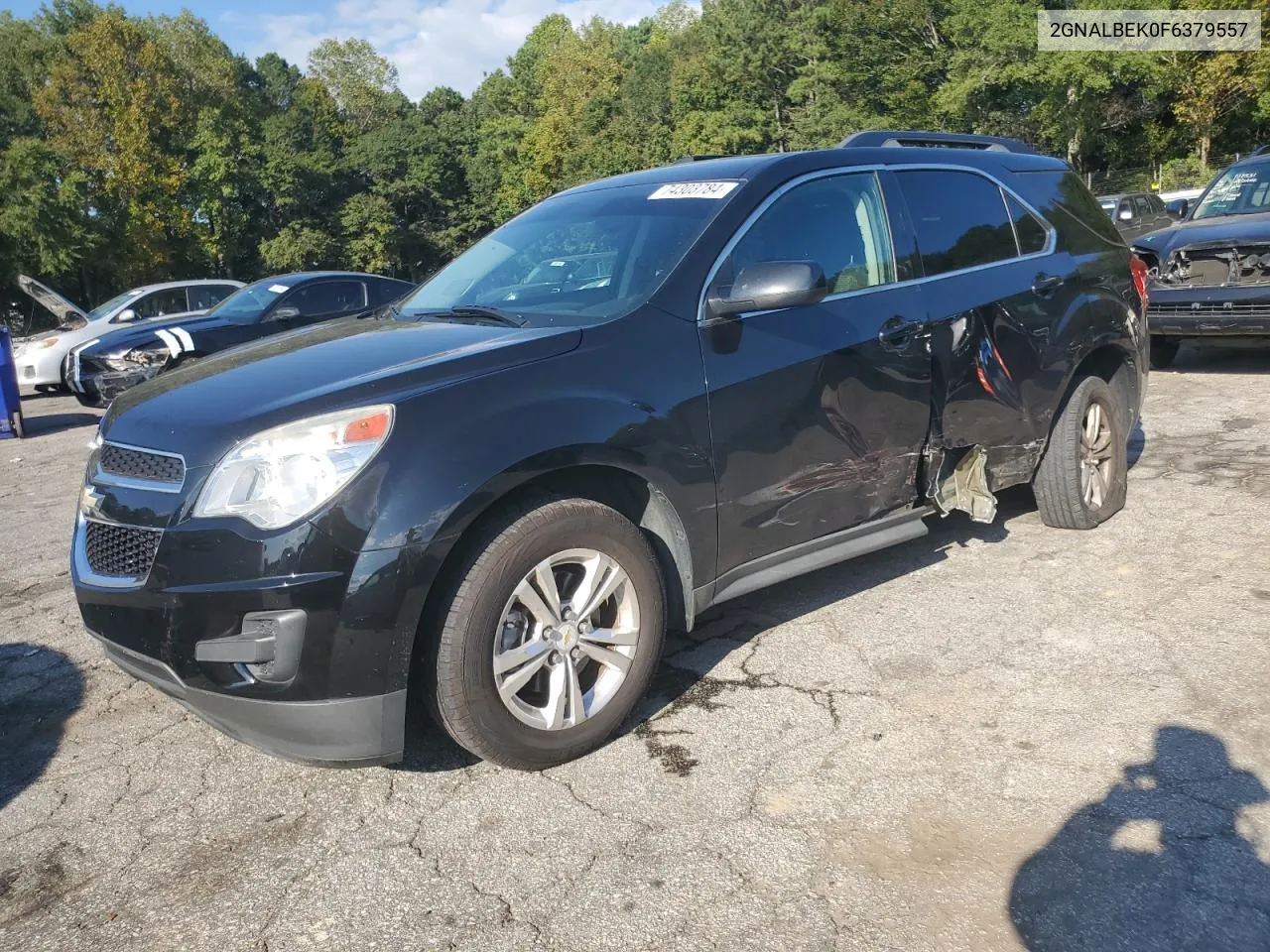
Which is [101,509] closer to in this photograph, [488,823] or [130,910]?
[130,910]

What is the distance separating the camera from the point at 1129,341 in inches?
204

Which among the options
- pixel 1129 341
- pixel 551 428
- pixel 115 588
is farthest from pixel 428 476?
pixel 1129 341

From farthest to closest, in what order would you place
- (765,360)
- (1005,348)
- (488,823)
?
(1005,348)
(765,360)
(488,823)

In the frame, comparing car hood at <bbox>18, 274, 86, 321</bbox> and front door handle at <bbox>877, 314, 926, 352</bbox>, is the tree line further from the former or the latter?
front door handle at <bbox>877, 314, 926, 352</bbox>

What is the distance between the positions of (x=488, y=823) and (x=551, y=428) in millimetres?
1122

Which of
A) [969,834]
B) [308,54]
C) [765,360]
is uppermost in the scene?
[308,54]

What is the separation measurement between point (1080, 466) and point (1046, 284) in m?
0.92

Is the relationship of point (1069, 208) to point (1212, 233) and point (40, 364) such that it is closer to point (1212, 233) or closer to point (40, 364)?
point (1212, 233)

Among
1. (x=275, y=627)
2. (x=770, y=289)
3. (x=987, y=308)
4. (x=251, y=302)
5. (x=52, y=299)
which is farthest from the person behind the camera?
(x=52, y=299)

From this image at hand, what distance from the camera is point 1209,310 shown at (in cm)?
830

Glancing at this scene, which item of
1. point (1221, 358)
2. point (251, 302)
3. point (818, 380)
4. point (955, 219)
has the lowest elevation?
point (1221, 358)

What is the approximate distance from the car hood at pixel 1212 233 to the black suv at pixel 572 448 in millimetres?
4619

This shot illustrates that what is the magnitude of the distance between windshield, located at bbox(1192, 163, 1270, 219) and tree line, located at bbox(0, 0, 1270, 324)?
2777 centimetres

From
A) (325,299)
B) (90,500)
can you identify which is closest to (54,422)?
(325,299)
